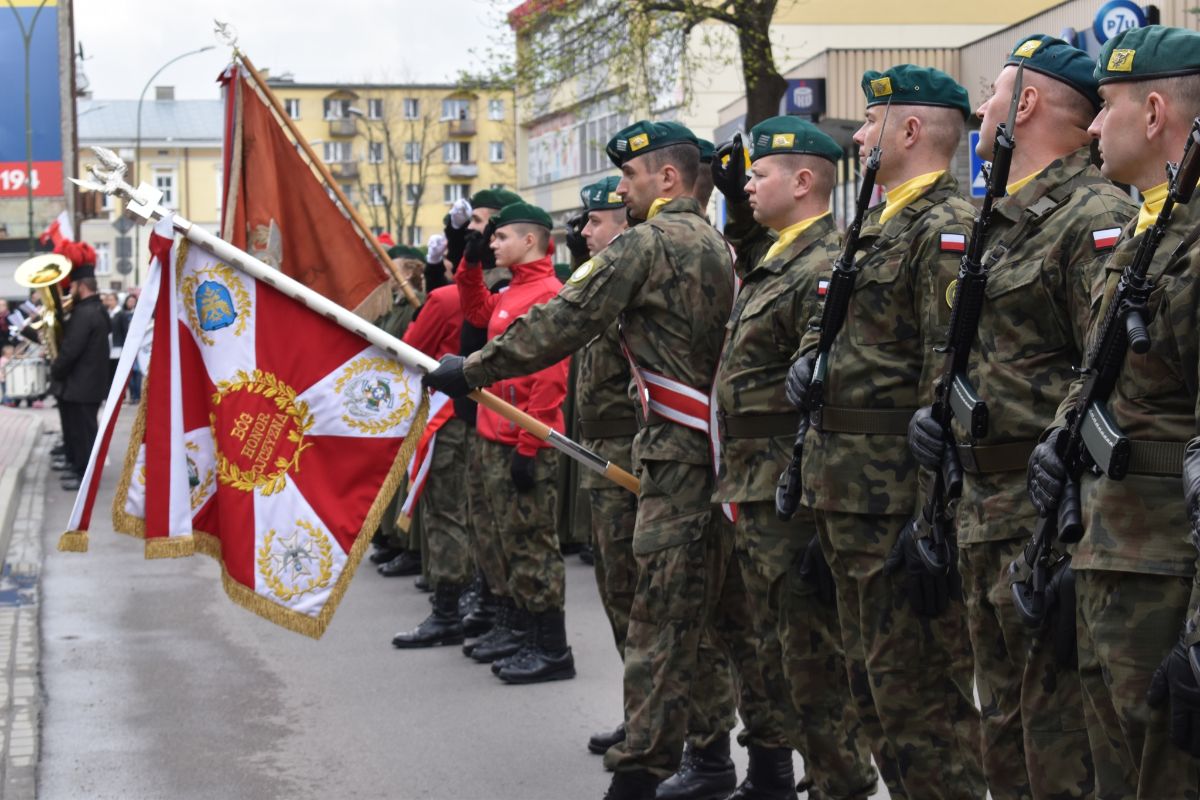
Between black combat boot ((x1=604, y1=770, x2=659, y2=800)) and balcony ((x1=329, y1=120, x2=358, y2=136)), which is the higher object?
balcony ((x1=329, y1=120, x2=358, y2=136))

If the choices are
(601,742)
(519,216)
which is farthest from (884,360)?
(519,216)

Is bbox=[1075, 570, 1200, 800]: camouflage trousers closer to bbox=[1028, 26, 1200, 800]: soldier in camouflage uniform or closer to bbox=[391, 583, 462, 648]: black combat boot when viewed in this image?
bbox=[1028, 26, 1200, 800]: soldier in camouflage uniform

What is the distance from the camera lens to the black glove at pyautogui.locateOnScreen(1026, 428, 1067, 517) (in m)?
3.40

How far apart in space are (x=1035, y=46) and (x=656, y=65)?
1758 cm

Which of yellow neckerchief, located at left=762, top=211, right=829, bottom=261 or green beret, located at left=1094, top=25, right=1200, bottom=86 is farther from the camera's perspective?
yellow neckerchief, located at left=762, top=211, right=829, bottom=261

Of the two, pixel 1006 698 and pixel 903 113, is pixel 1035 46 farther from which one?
pixel 1006 698

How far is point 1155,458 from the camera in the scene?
320 centimetres

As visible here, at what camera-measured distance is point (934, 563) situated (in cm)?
430

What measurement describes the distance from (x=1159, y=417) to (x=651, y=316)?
2.72 metres

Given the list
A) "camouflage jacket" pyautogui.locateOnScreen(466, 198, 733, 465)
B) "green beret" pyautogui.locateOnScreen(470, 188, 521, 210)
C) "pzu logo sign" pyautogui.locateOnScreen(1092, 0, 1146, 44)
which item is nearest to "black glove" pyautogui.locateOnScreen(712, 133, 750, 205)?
"camouflage jacket" pyautogui.locateOnScreen(466, 198, 733, 465)

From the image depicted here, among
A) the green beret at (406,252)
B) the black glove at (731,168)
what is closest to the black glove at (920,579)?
the black glove at (731,168)

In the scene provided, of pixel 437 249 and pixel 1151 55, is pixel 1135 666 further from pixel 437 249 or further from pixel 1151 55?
pixel 437 249

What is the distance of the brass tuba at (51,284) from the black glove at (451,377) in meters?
12.2

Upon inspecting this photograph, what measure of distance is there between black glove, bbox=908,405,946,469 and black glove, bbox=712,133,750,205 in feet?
5.57
